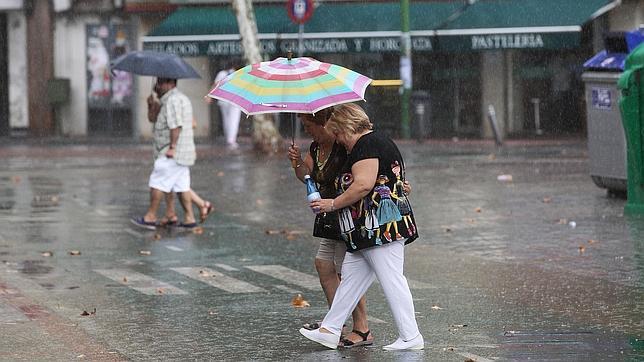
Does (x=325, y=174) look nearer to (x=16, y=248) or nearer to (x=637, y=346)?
(x=637, y=346)

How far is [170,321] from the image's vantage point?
995cm

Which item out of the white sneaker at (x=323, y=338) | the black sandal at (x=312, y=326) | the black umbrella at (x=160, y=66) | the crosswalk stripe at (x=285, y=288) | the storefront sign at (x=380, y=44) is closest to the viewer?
the white sneaker at (x=323, y=338)

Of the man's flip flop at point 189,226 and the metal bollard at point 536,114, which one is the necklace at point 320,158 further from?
the metal bollard at point 536,114

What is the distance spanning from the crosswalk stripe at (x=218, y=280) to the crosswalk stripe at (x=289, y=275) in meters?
0.35

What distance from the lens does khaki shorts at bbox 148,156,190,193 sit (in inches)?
634

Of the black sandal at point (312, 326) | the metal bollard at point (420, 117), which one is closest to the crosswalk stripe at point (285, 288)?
the black sandal at point (312, 326)

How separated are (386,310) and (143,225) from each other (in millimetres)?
6310

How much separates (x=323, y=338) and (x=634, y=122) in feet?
27.4

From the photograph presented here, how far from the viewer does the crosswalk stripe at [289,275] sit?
1167cm

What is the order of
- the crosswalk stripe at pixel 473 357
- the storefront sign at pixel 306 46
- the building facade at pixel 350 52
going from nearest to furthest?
the crosswalk stripe at pixel 473 357
the building facade at pixel 350 52
the storefront sign at pixel 306 46

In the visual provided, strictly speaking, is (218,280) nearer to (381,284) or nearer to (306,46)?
(381,284)

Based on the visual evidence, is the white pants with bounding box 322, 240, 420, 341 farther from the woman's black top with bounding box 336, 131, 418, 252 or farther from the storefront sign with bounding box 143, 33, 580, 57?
the storefront sign with bounding box 143, 33, 580, 57

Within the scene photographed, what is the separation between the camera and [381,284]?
8.73 meters

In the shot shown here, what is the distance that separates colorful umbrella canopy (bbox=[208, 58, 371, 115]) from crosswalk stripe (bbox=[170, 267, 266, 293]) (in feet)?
9.53
